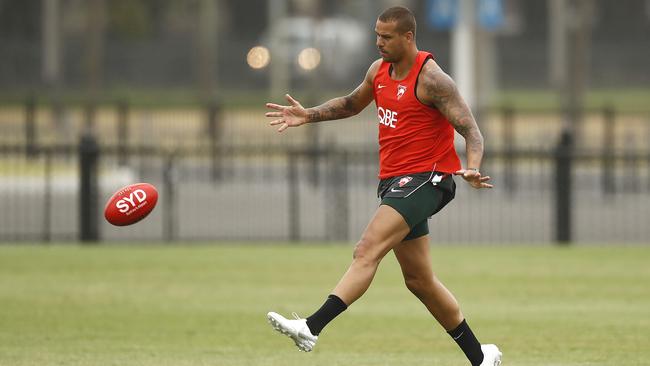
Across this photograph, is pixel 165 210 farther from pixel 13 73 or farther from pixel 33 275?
pixel 13 73

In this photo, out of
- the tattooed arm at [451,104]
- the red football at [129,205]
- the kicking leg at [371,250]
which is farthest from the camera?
the red football at [129,205]

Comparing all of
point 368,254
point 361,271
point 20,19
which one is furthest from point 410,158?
point 20,19

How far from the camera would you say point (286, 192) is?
26312 mm

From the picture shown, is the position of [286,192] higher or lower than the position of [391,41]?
lower

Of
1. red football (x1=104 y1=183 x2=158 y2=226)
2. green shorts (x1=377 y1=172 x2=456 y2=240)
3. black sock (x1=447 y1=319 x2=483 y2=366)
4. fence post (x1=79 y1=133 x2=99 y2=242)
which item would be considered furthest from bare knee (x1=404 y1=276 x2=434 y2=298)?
fence post (x1=79 y1=133 x2=99 y2=242)

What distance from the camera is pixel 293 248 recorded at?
1905 centimetres

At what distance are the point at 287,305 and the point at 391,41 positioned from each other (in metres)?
4.90

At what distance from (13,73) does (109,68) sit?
12.8ft

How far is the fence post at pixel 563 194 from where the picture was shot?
755 inches

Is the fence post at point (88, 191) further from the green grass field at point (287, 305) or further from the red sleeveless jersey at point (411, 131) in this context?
the red sleeveless jersey at point (411, 131)

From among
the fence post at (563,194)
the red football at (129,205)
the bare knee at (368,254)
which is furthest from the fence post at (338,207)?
the bare knee at (368,254)

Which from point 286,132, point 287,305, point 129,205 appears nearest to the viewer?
point 129,205

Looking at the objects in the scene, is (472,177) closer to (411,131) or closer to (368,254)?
(411,131)

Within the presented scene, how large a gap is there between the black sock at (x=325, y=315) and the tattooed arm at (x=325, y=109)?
1287 mm
